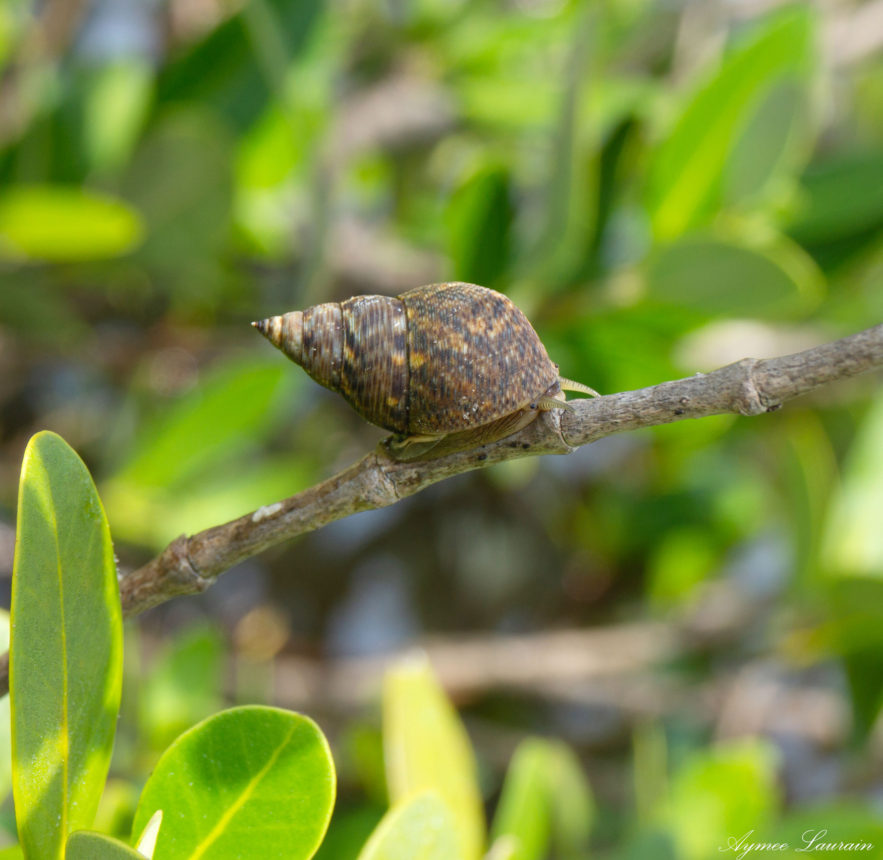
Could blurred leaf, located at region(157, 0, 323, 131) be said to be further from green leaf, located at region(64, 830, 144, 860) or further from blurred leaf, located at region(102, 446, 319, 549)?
green leaf, located at region(64, 830, 144, 860)

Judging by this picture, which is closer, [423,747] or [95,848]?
[95,848]

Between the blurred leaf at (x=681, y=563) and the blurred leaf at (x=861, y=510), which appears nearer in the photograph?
the blurred leaf at (x=861, y=510)

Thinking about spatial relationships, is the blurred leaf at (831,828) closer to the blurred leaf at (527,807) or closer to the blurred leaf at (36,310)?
the blurred leaf at (527,807)

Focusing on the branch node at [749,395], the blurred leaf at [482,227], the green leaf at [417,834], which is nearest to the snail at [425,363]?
the branch node at [749,395]

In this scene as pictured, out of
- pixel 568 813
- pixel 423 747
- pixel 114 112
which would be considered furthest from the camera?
pixel 114 112

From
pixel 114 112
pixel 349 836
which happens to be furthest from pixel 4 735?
pixel 114 112

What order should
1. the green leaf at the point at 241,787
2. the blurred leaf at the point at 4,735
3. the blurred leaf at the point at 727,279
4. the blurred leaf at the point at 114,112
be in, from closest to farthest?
the green leaf at the point at 241,787
the blurred leaf at the point at 4,735
the blurred leaf at the point at 727,279
the blurred leaf at the point at 114,112

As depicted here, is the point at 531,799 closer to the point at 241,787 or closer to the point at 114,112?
the point at 241,787

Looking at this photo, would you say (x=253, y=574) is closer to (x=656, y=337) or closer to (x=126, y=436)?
(x=126, y=436)
